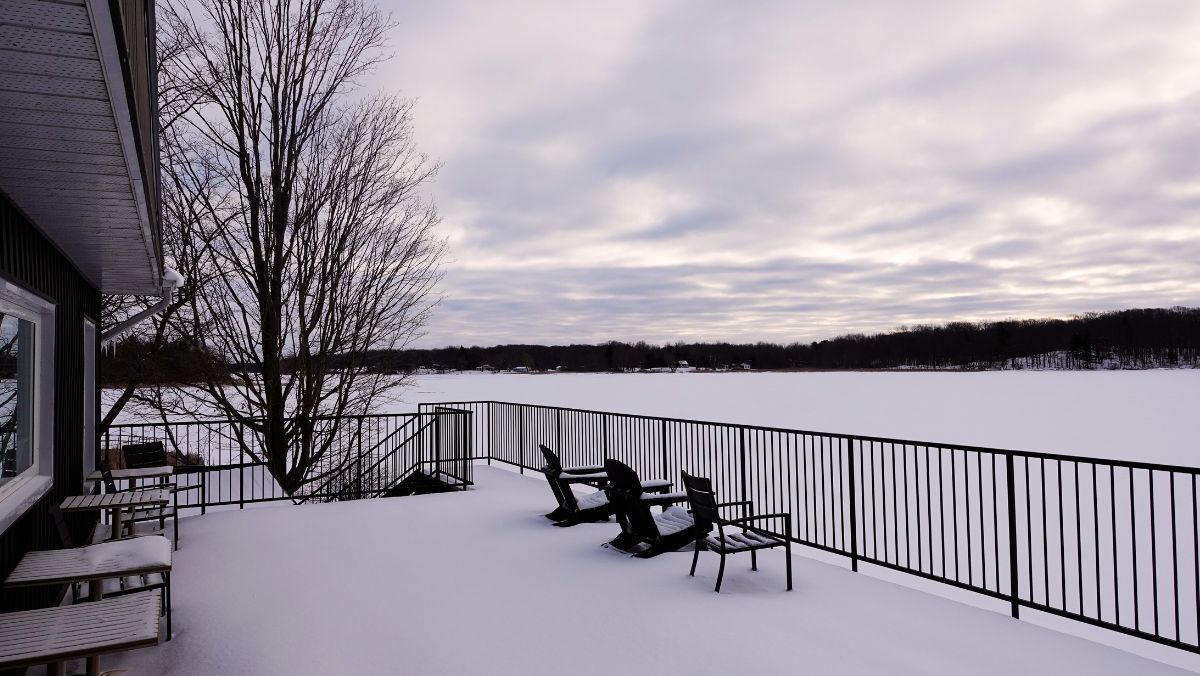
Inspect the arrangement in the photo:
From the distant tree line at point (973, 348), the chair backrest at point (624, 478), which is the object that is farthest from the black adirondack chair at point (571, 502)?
the distant tree line at point (973, 348)

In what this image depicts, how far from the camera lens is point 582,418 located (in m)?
10.3

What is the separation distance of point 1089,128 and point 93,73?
48.1 ft

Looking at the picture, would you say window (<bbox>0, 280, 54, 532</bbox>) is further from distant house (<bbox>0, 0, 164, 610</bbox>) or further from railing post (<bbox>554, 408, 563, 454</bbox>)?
railing post (<bbox>554, 408, 563, 454</bbox>)

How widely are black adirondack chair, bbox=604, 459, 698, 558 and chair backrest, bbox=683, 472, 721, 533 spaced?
53 centimetres

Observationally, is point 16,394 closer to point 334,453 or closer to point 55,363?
point 55,363

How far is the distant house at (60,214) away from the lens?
6.51 feet

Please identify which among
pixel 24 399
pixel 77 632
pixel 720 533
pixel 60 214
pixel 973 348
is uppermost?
pixel 60 214

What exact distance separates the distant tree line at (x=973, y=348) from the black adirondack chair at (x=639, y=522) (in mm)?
A: 56101

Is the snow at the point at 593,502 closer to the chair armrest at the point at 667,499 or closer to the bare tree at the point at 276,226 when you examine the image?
the chair armrest at the point at 667,499

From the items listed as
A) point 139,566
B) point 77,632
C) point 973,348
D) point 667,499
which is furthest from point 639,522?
point 973,348

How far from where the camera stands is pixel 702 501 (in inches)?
198

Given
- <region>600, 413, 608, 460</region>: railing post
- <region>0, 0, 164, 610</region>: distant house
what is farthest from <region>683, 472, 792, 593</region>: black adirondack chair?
<region>600, 413, 608, 460</region>: railing post

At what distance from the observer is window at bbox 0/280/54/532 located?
3869 mm

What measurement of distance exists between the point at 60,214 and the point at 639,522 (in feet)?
15.3
